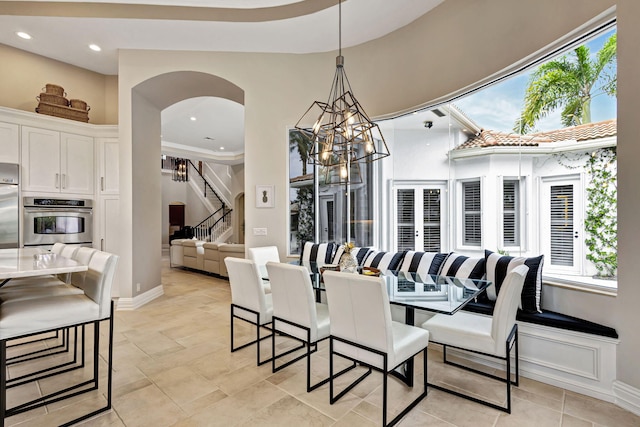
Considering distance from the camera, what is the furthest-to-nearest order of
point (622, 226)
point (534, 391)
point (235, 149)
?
point (235, 149)
point (534, 391)
point (622, 226)

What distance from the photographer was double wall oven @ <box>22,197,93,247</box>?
14.0ft

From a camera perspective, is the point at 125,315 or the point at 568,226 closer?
the point at 568,226

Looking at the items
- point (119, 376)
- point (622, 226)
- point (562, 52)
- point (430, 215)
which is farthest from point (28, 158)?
point (622, 226)

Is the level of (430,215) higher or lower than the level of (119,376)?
higher

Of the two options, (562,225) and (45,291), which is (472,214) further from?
(45,291)

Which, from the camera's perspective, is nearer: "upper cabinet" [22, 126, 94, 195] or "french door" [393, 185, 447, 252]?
"upper cabinet" [22, 126, 94, 195]

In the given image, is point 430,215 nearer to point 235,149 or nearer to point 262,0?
point 262,0

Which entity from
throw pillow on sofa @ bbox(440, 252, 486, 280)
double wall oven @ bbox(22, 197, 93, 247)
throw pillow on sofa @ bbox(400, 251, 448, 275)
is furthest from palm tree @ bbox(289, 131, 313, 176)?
double wall oven @ bbox(22, 197, 93, 247)

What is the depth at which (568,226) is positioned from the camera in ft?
9.30

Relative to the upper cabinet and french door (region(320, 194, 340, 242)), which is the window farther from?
the upper cabinet

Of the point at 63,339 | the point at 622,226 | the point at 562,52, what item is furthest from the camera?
the point at 63,339

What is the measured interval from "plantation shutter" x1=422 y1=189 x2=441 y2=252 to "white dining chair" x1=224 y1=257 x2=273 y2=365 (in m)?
2.57

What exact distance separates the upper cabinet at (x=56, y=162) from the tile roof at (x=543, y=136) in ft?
17.5

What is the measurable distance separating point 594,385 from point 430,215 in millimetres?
2599
